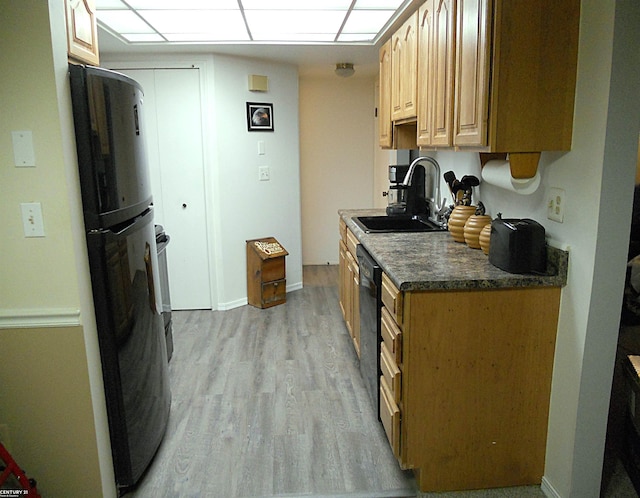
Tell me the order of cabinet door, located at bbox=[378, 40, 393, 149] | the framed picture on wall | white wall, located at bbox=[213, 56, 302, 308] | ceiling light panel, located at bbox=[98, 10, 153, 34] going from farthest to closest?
the framed picture on wall
white wall, located at bbox=[213, 56, 302, 308]
cabinet door, located at bbox=[378, 40, 393, 149]
ceiling light panel, located at bbox=[98, 10, 153, 34]

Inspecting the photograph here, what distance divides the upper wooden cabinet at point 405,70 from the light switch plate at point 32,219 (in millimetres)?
1954

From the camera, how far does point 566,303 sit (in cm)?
182

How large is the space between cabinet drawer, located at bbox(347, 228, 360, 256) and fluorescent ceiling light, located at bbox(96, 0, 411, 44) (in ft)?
4.38

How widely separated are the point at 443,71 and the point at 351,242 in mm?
1286

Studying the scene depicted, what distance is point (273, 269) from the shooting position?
4.29 m

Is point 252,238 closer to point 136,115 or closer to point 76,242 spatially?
point 136,115

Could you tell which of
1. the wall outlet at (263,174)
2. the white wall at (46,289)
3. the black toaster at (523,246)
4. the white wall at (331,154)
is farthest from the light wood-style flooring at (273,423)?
the white wall at (331,154)

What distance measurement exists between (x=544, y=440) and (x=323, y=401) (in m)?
1.15

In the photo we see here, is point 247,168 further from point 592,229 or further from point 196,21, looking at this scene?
point 592,229

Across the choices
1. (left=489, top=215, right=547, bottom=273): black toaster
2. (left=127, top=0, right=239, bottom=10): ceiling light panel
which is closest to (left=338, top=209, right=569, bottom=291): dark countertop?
(left=489, top=215, right=547, bottom=273): black toaster

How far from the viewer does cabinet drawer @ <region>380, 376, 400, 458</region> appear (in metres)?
1.97

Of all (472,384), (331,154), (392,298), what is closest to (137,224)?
(392,298)

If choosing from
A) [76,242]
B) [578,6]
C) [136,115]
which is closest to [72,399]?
[76,242]

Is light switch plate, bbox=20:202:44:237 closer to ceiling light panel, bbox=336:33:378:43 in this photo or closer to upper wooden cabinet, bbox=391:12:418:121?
upper wooden cabinet, bbox=391:12:418:121
